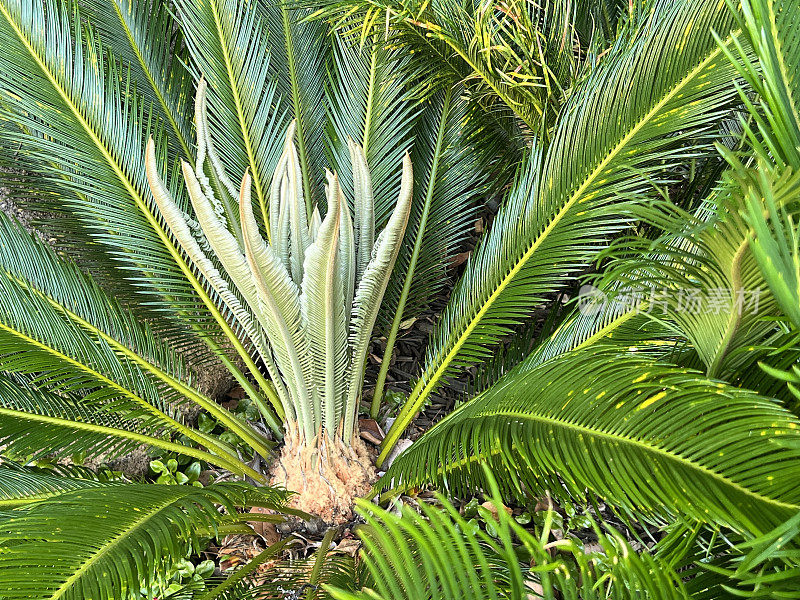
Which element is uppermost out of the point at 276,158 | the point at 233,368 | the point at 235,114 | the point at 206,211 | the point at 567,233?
the point at 235,114

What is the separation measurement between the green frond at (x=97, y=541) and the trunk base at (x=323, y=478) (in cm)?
45

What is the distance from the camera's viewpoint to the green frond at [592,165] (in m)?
1.31

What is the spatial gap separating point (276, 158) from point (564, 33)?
3.20ft

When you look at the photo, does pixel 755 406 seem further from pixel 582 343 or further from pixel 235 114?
pixel 235 114

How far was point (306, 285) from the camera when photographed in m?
1.35

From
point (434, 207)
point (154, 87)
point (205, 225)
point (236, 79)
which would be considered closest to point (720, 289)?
point (205, 225)

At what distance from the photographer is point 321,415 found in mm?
1663

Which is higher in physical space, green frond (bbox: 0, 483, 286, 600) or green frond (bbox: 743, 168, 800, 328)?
green frond (bbox: 743, 168, 800, 328)

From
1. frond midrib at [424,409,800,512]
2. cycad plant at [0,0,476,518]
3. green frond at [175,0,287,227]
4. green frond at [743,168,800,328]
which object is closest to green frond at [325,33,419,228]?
cycad plant at [0,0,476,518]

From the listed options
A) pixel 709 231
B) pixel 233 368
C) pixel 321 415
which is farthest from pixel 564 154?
pixel 233 368

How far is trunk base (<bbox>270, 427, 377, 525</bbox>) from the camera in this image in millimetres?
1646

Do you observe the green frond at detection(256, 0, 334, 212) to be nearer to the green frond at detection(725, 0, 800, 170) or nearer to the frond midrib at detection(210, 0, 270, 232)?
the frond midrib at detection(210, 0, 270, 232)

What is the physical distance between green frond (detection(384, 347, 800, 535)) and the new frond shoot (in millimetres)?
426

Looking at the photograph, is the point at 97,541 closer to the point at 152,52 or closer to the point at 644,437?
the point at 644,437
